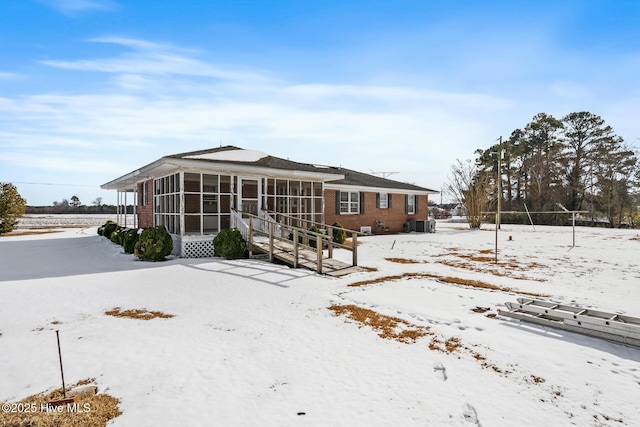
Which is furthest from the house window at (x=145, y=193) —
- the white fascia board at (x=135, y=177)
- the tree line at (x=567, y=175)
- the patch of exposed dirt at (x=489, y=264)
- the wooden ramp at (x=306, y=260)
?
the tree line at (x=567, y=175)

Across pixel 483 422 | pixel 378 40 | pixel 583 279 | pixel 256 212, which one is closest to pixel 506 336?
pixel 483 422

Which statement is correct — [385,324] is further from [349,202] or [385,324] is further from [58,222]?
[58,222]

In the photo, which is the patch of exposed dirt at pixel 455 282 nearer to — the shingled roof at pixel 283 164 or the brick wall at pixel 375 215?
the shingled roof at pixel 283 164

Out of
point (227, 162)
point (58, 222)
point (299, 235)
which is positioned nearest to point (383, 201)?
point (299, 235)

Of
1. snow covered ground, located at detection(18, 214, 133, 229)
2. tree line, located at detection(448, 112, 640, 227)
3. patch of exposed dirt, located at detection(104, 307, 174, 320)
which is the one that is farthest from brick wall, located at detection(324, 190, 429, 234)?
snow covered ground, located at detection(18, 214, 133, 229)

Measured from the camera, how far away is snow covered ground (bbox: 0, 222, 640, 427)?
3100mm

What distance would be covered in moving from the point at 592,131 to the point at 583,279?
34.9 m

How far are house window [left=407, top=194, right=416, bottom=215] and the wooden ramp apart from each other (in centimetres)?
1471

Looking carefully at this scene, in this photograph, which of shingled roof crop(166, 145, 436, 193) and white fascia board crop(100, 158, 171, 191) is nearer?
white fascia board crop(100, 158, 171, 191)

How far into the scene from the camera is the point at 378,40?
32.3 ft

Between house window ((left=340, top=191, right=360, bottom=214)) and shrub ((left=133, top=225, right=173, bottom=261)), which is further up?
house window ((left=340, top=191, right=360, bottom=214))

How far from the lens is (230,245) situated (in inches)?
444

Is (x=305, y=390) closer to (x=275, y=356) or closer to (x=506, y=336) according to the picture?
(x=275, y=356)

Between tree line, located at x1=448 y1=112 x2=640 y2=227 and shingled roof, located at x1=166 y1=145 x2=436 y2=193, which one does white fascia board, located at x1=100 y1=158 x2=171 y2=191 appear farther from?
tree line, located at x1=448 y1=112 x2=640 y2=227
